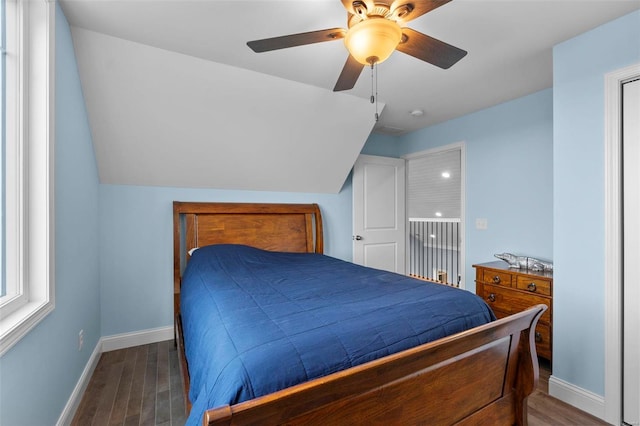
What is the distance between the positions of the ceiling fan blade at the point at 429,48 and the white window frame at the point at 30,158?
1782 millimetres

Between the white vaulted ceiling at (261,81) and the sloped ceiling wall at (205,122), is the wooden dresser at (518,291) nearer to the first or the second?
the white vaulted ceiling at (261,81)

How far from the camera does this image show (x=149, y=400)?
6.47 ft

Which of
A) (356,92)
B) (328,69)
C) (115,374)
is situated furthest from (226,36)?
(115,374)

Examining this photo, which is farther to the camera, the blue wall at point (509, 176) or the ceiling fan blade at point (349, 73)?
the blue wall at point (509, 176)

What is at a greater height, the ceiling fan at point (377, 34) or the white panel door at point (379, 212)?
the ceiling fan at point (377, 34)

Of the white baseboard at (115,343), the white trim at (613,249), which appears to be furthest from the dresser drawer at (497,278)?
the white baseboard at (115,343)

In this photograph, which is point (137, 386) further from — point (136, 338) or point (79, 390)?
point (136, 338)

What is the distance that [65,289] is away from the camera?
5.80ft

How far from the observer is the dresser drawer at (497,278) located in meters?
2.59

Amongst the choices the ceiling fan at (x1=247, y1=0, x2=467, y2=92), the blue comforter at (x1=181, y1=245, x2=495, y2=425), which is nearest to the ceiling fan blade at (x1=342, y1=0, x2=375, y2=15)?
the ceiling fan at (x1=247, y1=0, x2=467, y2=92)

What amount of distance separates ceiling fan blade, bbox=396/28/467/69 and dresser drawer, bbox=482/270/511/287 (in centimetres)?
190

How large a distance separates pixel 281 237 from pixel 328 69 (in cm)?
181

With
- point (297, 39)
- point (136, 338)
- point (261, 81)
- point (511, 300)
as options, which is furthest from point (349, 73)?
point (136, 338)

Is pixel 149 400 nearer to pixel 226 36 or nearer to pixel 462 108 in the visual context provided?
pixel 226 36
